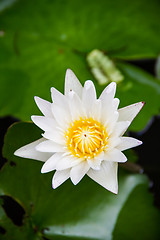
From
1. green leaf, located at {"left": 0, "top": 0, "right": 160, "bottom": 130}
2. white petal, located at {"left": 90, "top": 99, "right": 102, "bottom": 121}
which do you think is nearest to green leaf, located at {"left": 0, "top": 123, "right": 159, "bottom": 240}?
white petal, located at {"left": 90, "top": 99, "right": 102, "bottom": 121}

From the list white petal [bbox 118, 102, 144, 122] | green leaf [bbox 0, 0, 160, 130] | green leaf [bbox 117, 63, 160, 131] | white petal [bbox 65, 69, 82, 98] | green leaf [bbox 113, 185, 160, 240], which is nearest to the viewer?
white petal [bbox 118, 102, 144, 122]

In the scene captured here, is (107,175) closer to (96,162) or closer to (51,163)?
(96,162)

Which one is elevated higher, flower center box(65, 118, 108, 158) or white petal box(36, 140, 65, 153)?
white petal box(36, 140, 65, 153)

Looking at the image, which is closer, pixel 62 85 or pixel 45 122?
pixel 45 122

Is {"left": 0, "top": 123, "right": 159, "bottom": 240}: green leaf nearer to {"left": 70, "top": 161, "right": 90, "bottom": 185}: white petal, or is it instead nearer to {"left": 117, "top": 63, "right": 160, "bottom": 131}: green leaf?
{"left": 70, "top": 161, "right": 90, "bottom": 185}: white petal

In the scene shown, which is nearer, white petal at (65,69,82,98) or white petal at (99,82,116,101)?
white petal at (99,82,116,101)

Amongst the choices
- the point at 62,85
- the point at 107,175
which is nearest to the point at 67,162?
the point at 107,175

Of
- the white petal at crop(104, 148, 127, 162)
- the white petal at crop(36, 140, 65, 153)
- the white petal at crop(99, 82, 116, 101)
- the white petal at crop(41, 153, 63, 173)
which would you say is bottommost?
the white petal at crop(104, 148, 127, 162)
